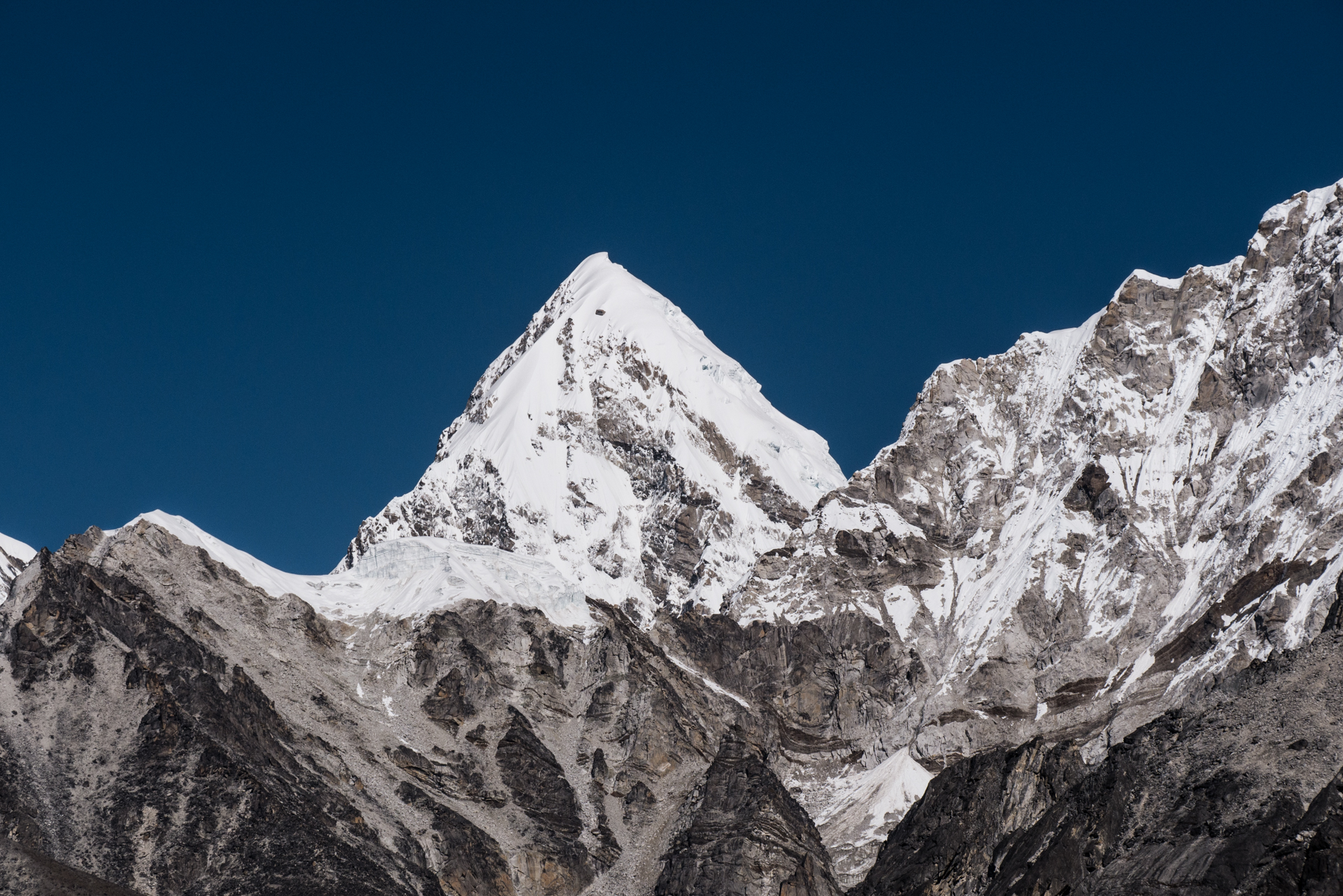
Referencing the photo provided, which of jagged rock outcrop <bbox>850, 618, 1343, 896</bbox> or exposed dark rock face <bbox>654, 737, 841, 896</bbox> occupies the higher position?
exposed dark rock face <bbox>654, 737, 841, 896</bbox>

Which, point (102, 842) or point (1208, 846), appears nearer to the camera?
point (1208, 846)

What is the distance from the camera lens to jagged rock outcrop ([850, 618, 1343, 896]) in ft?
371

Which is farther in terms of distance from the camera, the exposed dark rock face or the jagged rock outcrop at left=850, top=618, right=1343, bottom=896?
the exposed dark rock face

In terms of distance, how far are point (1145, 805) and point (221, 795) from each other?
93047 mm

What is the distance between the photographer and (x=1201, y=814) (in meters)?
126

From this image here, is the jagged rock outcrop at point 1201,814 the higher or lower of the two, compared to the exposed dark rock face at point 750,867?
lower

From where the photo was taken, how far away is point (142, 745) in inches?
7618

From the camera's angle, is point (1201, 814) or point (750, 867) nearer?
point (1201, 814)

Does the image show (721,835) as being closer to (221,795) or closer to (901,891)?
(901,891)

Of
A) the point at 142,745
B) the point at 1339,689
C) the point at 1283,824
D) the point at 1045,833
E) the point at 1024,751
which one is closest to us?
the point at 1283,824

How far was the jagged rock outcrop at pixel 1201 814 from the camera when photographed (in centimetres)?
11294

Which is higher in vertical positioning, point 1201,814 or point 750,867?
point 750,867

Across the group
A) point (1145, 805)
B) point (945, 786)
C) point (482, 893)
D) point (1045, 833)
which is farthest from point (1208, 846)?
point (482, 893)

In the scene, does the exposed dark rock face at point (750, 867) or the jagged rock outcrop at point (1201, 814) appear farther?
the exposed dark rock face at point (750, 867)
